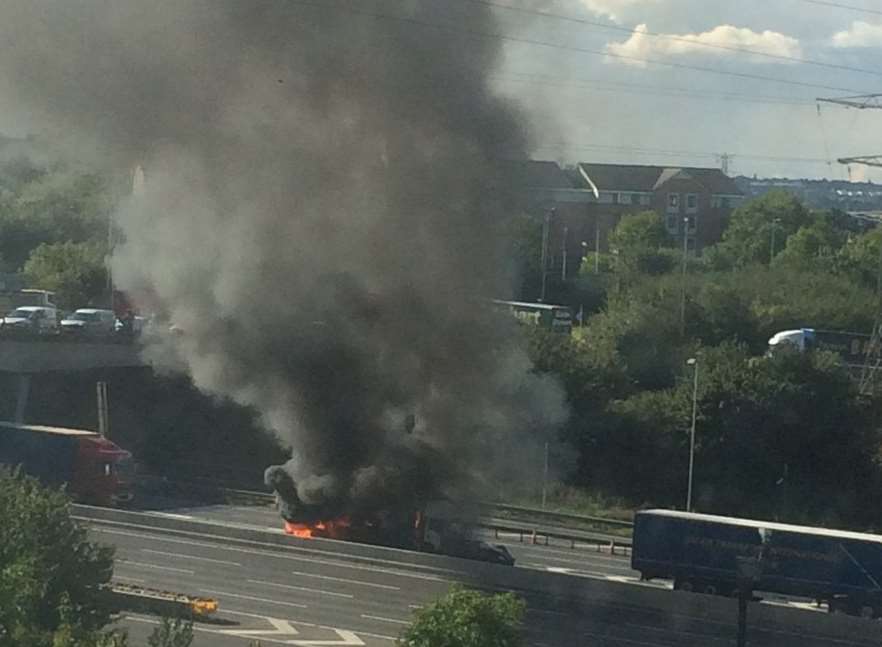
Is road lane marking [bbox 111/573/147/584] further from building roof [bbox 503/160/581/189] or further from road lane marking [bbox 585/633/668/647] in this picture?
building roof [bbox 503/160/581/189]

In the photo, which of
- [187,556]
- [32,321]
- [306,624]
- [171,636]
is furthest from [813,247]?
[171,636]

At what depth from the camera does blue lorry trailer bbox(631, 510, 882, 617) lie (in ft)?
105

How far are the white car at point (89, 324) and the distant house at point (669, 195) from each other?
54.2 meters

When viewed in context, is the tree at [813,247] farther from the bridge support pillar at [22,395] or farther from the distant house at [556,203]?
the bridge support pillar at [22,395]

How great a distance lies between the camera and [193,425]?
2004 inches

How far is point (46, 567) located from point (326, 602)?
8.07 metres

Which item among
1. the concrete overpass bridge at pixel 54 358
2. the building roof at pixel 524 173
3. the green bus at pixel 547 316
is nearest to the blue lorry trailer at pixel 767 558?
the building roof at pixel 524 173

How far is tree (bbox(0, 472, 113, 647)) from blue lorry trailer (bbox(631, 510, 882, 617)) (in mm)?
14454

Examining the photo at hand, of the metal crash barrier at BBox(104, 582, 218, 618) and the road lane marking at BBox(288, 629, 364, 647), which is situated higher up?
the metal crash barrier at BBox(104, 582, 218, 618)

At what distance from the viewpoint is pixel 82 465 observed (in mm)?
39781

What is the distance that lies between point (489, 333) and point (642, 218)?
61340 millimetres

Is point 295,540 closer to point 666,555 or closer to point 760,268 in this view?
point 666,555

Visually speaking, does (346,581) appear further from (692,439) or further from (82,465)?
(692,439)

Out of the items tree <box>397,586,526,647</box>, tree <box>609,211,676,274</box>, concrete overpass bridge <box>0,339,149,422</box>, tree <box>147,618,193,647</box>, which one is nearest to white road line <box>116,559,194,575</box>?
tree <box>397,586,526,647</box>
